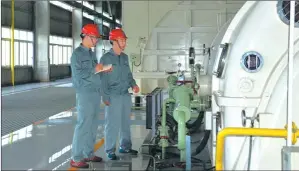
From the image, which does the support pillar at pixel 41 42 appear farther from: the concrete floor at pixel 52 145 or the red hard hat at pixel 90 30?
the red hard hat at pixel 90 30

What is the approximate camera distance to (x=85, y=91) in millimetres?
5121

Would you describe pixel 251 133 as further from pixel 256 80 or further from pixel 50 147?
pixel 50 147

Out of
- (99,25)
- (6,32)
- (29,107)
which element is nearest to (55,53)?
(6,32)

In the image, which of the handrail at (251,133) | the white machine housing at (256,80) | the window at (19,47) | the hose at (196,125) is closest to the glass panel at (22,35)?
the window at (19,47)

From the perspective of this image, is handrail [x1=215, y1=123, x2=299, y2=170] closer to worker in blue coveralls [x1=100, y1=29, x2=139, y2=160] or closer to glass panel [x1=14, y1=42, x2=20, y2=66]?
worker in blue coveralls [x1=100, y1=29, x2=139, y2=160]

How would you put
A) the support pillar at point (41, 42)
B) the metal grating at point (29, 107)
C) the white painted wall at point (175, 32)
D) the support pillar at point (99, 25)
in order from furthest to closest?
the support pillar at point (99, 25)
the support pillar at point (41, 42)
the white painted wall at point (175, 32)
the metal grating at point (29, 107)

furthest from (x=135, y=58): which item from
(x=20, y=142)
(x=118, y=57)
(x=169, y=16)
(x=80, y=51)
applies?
(x=80, y=51)

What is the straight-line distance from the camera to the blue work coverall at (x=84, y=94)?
16.7ft

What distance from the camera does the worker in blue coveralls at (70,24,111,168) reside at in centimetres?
510

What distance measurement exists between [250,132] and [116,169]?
3257mm

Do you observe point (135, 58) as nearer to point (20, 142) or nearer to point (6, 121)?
point (6, 121)

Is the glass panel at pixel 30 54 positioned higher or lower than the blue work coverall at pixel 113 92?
higher

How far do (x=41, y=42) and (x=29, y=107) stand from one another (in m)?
11.2

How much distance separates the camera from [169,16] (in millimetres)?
11211
